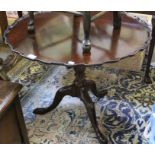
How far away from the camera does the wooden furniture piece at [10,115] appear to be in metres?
0.96

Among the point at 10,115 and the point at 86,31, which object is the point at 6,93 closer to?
the point at 10,115

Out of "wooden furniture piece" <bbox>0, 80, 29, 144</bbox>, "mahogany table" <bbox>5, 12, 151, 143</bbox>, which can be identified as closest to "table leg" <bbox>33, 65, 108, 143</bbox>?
"mahogany table" <bbox>5, 12, 151, 143</bbox>

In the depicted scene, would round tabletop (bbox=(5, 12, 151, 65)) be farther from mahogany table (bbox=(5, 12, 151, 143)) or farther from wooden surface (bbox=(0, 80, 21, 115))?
wooden surface (bbox=(0, 80, 21, 115))

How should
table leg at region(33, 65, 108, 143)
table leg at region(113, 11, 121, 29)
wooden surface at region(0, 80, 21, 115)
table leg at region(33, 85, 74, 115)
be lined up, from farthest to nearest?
table leg at region(33, 85, 74, 115) → table leg at region(33, 65, 108, 143) → table leg at region(113, 11, 121, 29) → wooden surface at region(0, 80, 21, 115)

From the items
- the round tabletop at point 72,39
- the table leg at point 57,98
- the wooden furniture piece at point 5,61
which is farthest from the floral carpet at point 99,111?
the round tabletop at point 72,39

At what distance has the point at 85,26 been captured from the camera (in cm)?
114

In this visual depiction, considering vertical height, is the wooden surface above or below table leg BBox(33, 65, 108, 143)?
above

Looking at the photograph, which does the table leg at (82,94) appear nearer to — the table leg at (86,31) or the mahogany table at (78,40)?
the mahogany table at (78,40)

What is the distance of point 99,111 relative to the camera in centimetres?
168

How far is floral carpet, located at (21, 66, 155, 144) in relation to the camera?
1.50 m

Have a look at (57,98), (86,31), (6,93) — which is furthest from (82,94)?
(6,93)
